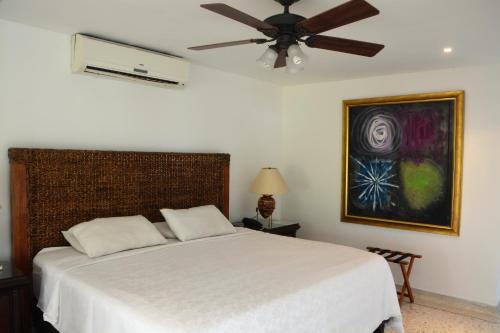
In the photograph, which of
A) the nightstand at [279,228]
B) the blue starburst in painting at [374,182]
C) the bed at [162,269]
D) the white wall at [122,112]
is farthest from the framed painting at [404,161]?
the bed at [162,269]

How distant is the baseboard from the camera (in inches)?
138

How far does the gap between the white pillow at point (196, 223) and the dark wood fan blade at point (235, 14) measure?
1823mm

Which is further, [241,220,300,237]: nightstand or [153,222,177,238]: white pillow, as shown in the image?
[241,220,300,237]: nightstand

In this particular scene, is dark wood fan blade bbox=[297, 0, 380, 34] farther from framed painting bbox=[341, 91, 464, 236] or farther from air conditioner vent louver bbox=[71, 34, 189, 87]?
framed painting bbox=[341, 91, 464, 236]

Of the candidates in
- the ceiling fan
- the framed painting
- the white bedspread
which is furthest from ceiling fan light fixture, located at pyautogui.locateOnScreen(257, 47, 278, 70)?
the framed painting

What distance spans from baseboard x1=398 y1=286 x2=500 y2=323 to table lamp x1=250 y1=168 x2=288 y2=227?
173 cm

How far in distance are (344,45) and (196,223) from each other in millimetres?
1921

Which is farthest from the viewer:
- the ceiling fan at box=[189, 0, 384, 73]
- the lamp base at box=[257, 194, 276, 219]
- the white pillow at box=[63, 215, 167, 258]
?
the lamp base at box=[257, 194, 276, 219]

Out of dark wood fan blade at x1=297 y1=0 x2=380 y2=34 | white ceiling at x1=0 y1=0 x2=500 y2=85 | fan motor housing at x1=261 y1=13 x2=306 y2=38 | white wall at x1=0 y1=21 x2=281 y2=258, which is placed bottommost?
white wall at x1=0 y1=21 x2=281 y2=258

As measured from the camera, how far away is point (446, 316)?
11.4 feet

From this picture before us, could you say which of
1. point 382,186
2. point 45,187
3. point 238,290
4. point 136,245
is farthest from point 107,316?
point 382,186

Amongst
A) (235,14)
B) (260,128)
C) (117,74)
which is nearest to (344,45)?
(235,14)

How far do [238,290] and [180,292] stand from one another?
30 centimetres

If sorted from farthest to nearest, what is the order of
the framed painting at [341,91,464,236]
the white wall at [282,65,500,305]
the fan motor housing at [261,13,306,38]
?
the framed painting at [341,91,464,236] → the white wall at [282,65,500,305] → the fan motor housing at [261,13,306,38]
